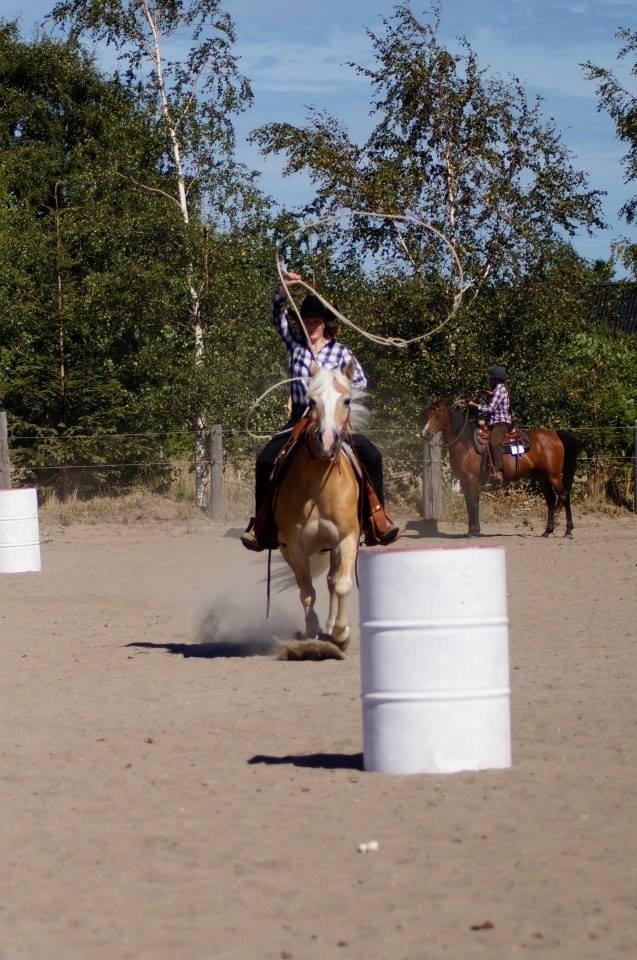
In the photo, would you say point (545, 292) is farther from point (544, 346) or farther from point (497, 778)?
point (497, 778)

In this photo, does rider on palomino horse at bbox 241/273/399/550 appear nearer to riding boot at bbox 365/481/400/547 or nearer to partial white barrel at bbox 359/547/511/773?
riding boot at bbox 365/481/400/547

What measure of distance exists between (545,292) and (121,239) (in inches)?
302

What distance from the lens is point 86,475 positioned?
91.4 ft

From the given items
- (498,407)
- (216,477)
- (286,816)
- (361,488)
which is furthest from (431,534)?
(286,816)

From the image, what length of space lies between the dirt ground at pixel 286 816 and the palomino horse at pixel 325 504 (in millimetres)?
626

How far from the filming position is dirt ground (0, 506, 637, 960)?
471 cm

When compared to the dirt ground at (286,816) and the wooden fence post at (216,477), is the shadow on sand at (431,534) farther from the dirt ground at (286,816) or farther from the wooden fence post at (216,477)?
the dirt ground at (286,816)

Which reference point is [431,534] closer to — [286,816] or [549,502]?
[549,502]

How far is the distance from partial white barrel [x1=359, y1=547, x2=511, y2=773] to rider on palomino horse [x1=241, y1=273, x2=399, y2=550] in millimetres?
4045

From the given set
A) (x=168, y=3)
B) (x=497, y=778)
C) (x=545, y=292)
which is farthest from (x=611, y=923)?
(x=168, y=3)

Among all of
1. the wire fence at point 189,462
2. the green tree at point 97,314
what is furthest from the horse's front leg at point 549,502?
the green tree at point 97,314

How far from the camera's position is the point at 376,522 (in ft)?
35.8

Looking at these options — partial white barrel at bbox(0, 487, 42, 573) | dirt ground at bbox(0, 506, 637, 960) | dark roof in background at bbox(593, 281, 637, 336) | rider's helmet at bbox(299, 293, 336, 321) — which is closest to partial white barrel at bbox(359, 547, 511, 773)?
dirt ground at bbox(0, 506, 637, 960)

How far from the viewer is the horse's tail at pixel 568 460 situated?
76.9 feet
